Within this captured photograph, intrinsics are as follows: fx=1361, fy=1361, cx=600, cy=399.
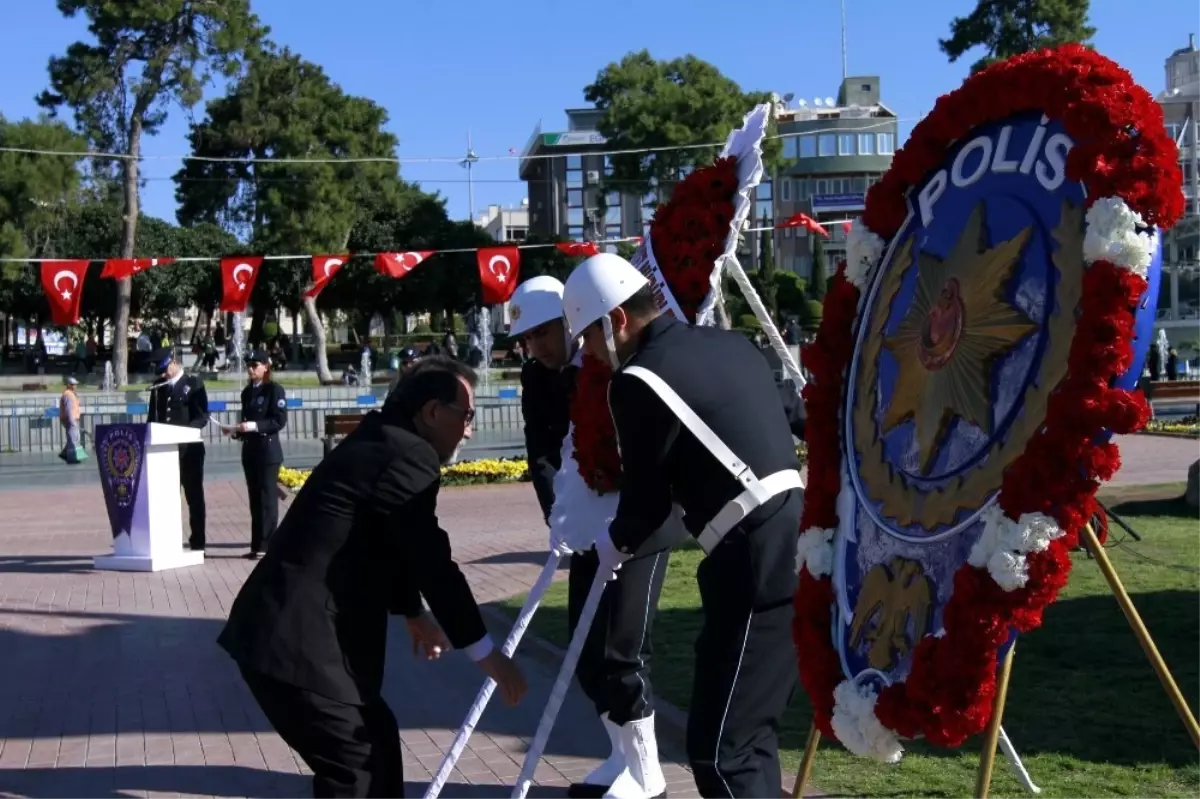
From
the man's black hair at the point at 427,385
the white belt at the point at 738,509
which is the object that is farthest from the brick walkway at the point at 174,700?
the man's black hair at the point at 427,385

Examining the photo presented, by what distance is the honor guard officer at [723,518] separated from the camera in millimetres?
4023

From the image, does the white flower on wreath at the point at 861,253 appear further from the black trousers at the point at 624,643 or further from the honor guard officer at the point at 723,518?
the black trousers at the point at 624,643

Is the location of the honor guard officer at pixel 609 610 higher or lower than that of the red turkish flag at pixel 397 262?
lower

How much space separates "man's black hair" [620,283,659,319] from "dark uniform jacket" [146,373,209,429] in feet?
29.1

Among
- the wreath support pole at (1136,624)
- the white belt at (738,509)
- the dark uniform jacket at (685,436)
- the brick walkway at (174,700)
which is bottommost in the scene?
the brick walkway at (174,700)

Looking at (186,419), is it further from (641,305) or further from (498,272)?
(498,272)

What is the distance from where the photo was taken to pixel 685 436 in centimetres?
408

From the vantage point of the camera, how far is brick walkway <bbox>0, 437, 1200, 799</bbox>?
5.81m

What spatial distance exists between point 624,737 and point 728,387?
1.71 m

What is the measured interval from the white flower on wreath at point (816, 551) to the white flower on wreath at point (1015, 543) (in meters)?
0.74

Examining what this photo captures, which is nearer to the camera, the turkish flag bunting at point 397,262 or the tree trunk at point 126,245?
the turkish flag bunting at point 397,262

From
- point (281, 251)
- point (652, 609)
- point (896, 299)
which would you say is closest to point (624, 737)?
point (652, 609)

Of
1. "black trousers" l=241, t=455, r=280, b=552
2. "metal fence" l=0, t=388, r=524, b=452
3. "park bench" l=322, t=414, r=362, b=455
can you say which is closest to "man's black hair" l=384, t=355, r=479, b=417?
"black trousers" l=241, t=455, r=280, b=552

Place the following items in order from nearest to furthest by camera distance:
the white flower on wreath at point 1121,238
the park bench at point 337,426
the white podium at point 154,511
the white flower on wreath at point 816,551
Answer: the white flower on wreath at point 1121,238, the white flower on wreath at point 816,551, the white podium at point 154,511, the park bench at point 337,426
